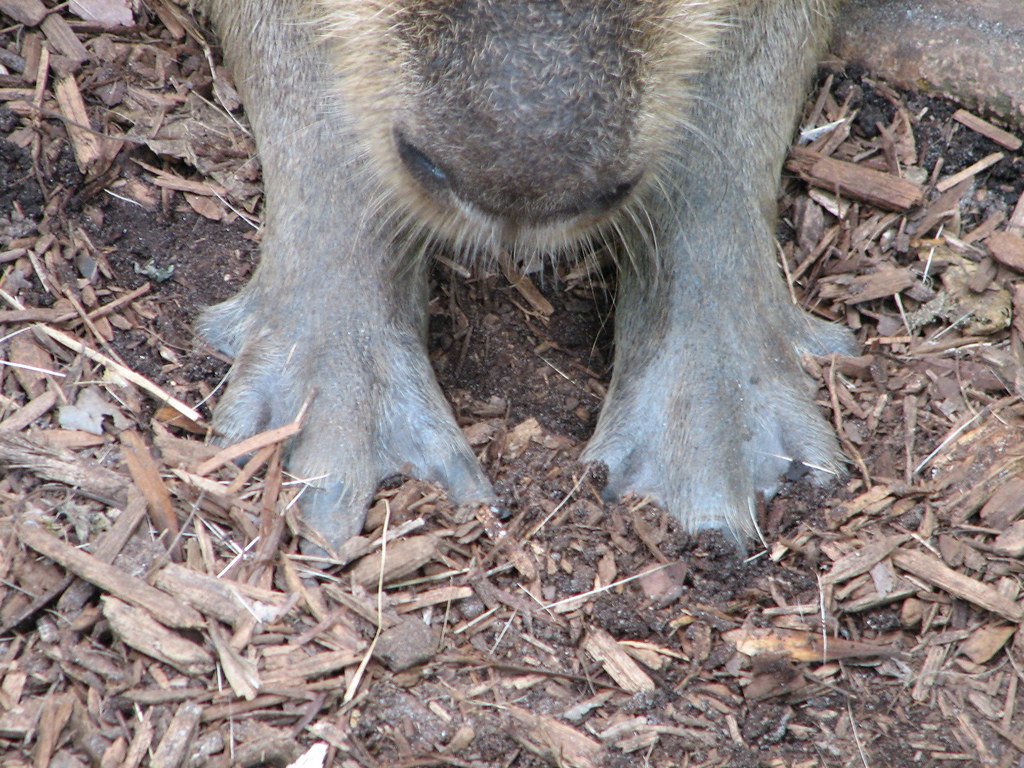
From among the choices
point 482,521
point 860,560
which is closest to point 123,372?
point 482,521

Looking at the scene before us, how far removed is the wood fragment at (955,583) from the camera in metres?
2.56

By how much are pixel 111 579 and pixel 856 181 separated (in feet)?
8.32

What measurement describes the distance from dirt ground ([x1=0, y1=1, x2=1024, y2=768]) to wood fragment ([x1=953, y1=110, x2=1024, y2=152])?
0.5 inches

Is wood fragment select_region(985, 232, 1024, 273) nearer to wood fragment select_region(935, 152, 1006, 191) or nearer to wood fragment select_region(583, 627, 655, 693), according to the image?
wood fragment select_region(935, 152, 1006, 191)

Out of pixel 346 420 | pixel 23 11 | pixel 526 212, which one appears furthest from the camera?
pixel 23 11

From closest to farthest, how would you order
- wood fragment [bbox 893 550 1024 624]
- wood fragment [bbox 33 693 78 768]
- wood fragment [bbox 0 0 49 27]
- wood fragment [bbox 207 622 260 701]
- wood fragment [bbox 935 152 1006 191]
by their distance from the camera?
wood fragment [bbox 33 693 78 768] < wood fragment [bbox 207 622 260 701] < wood fragment [bbox 893 550 1024 624] < wood fragment [bbox 0 0 49 27] < wood fragment [bbox 935 152 1006 191]

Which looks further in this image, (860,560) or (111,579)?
(860,560)

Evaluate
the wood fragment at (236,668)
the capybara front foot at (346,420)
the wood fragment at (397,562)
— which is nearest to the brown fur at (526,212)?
the capybara front foot at (346,420)

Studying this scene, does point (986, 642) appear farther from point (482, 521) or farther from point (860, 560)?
point (482, 521)

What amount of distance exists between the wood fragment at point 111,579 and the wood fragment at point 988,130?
2887 mm

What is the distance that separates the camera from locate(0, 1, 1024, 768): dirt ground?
2314mm

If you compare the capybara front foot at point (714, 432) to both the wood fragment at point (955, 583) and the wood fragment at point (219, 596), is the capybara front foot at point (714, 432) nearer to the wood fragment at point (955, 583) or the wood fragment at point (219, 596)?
the wood fragment at point (955, 583)

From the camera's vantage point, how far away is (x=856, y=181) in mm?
3416

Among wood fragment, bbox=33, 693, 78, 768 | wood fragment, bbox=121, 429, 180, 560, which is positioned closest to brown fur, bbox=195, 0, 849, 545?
wood fragment, bbox=121, 429, 180, 560
